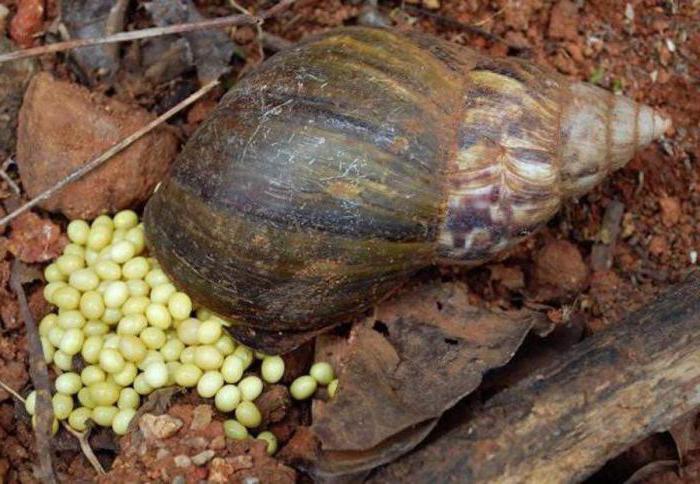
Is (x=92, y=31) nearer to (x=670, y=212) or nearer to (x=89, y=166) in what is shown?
(x=89, y=166)

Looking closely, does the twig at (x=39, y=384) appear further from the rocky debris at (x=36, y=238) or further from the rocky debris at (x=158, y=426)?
the rocky debris at (x=158, y=426)

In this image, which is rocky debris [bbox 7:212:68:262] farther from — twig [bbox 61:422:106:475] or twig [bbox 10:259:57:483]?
twig [bbox 61:422:106:475]

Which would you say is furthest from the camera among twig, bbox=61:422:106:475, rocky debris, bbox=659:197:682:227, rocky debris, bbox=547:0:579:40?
rocky debris, bbox=547:0:579:40

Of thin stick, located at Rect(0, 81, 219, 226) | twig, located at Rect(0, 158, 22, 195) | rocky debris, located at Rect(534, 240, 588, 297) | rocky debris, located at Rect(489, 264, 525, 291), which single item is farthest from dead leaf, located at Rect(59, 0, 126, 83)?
rocky debris, located at Rect(534, 240, 588, 297)

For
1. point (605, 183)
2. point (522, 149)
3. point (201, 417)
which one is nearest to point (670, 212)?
point (605, 183)

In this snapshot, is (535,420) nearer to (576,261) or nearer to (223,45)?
(576,261)

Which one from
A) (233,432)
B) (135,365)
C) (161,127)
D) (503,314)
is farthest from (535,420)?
(161,127)

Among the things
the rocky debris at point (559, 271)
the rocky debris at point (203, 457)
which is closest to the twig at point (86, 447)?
the rocky debris at point (203, 457)
